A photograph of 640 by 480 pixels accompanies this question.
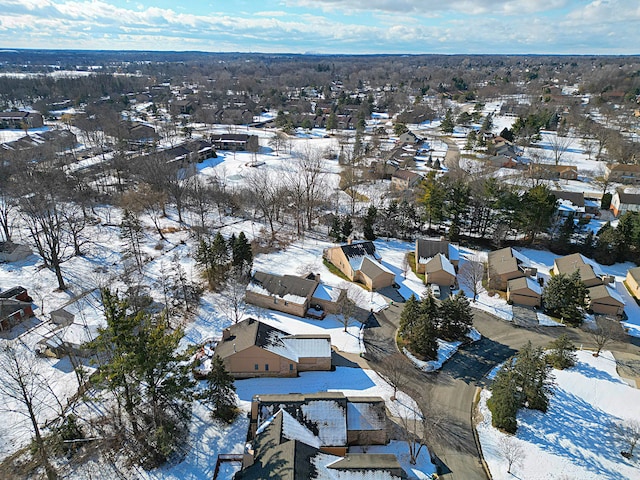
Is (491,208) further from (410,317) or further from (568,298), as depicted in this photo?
(410,317)

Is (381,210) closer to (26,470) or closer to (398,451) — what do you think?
(398,451)

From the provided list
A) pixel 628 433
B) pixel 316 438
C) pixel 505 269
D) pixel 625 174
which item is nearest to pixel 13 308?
pixel 316 438

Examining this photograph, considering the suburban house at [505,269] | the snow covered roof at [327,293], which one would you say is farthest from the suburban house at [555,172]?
the snow covered roof at [327,293]

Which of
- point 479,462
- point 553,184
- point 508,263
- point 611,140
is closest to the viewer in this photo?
point 479,462

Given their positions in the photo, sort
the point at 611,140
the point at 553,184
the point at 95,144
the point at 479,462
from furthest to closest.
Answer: the point at 95,144, the point at 611,140, the point at 553,184, the point at 479,462

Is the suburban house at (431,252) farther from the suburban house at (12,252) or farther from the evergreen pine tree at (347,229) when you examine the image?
the suburban house at (12,252)

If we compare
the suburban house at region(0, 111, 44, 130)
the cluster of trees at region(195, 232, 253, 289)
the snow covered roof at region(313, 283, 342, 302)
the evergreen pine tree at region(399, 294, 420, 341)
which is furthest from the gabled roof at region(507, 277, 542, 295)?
the suburban house at region(0, 111, 44, 130)

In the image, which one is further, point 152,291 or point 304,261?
point 304,261

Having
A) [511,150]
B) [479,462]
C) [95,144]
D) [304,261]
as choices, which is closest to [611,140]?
[511,150]
